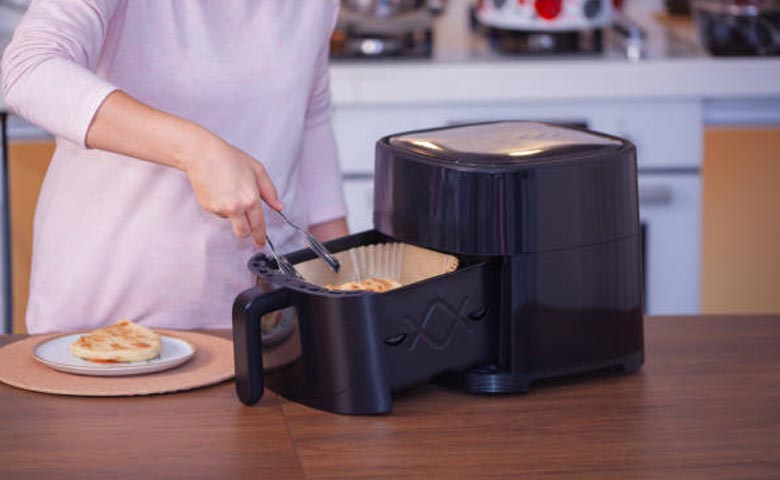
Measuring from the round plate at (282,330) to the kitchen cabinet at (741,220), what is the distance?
1618 millimetres

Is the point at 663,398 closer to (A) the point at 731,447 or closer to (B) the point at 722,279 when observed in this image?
(A) the point at 731,447

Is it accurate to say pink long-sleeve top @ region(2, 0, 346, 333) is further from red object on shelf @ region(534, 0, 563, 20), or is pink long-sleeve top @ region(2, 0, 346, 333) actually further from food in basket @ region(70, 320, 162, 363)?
red object on shelf @ region(534, 0, 563, 20)

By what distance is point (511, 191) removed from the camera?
1.24 meters

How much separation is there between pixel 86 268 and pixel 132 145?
0.41 metres

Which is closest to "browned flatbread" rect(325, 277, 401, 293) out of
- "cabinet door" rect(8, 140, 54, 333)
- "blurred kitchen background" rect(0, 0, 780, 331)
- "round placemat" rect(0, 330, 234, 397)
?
"round placemat" rect(0, 330, 234, 397)

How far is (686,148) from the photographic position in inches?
105

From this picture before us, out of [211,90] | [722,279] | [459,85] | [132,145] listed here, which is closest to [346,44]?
[459,85]

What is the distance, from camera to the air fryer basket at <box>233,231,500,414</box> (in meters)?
1.19

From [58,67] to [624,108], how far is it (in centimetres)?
156

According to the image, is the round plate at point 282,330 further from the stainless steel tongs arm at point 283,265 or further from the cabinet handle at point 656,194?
the cabinet handle at point 656,194

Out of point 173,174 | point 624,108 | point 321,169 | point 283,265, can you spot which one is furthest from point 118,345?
point 624,108

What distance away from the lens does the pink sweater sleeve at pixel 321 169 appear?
1.79 m

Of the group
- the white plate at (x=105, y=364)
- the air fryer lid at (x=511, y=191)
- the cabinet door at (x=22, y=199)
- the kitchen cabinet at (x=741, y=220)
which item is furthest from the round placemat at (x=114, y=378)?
the kitchen cabinet at (x=741, y=220)

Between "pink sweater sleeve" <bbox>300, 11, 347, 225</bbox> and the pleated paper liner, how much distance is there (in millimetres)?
439
